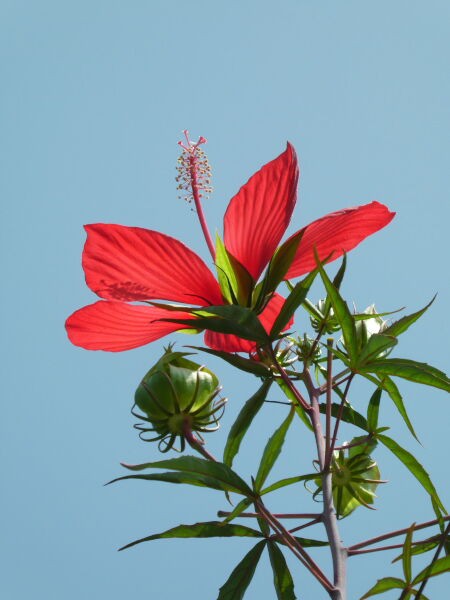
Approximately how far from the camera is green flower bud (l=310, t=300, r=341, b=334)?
1.70m

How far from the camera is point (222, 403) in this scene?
Answer: 153 centimetres

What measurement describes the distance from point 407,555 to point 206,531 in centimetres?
40

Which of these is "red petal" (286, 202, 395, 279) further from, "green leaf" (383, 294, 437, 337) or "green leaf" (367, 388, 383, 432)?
"green leaf" (367, 388, 383, 432)

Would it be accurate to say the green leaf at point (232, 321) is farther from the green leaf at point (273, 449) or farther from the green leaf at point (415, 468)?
the green leaf at point (415, 468)

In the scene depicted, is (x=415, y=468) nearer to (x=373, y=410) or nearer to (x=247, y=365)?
(x=373, y=410)

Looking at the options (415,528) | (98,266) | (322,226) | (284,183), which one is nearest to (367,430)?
(415,528)

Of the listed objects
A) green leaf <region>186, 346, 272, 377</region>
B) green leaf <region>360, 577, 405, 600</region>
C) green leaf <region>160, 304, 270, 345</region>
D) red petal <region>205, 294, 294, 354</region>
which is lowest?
green leaf <region>360, 577, 405, 600</region>

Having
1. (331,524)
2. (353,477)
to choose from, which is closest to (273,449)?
(331,524)

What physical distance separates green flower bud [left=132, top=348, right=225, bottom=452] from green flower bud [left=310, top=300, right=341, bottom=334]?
0.35 metres

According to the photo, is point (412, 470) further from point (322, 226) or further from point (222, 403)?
point (322, 226)

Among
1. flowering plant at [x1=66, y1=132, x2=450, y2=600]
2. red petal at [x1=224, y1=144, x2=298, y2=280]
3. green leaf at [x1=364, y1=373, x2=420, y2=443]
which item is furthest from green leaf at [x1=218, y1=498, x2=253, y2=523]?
red petal at [x1=224, y1=144, x2=298, y2=280]

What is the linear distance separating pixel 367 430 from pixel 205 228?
607 millimetres

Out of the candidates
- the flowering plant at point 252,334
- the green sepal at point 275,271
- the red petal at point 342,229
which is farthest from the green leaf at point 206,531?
the red petal at point 342,229

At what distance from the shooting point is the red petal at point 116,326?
152cm
